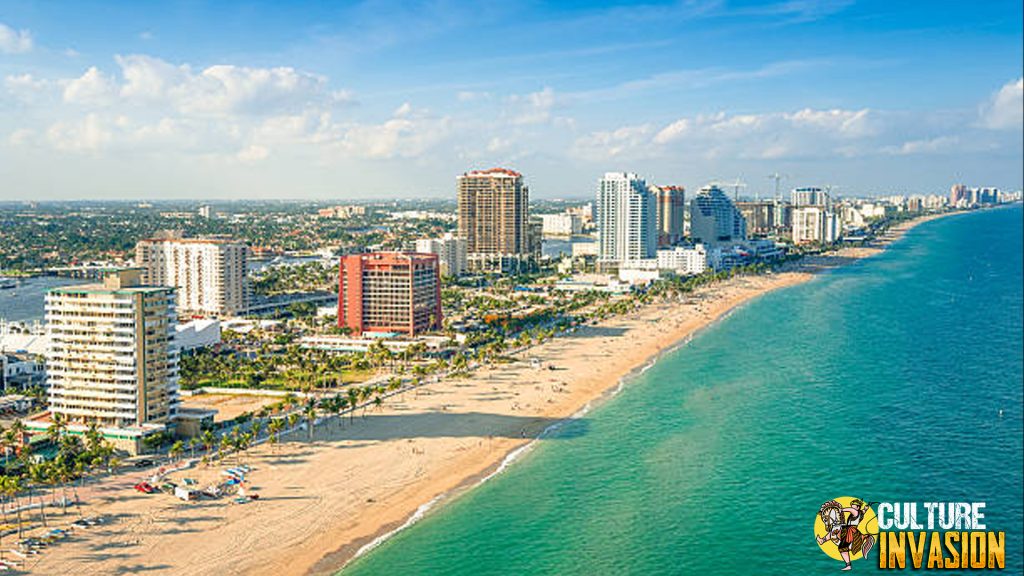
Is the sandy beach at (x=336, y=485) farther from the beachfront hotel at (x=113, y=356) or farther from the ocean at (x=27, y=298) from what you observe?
the ocean at (x=27, y=298)

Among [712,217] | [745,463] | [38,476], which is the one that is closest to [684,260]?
[712,217]

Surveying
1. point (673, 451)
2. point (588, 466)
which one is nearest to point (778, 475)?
point (673, 451)

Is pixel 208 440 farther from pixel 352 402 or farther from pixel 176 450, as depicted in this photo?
pixel 352 402

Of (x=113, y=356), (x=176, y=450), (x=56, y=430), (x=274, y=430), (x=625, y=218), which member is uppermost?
(x=625, y=218)

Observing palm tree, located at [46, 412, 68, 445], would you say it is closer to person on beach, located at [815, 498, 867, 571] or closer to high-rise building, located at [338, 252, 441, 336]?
high-rise building, located at [338, 252, 441, 336]

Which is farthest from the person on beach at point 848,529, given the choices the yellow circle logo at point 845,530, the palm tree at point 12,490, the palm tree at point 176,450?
the palm tree at point 12,490

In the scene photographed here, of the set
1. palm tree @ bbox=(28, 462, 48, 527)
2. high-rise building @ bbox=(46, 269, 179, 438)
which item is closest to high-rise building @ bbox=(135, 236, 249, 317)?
high-rise building @ bbox=(46, 269, 179, 438)
